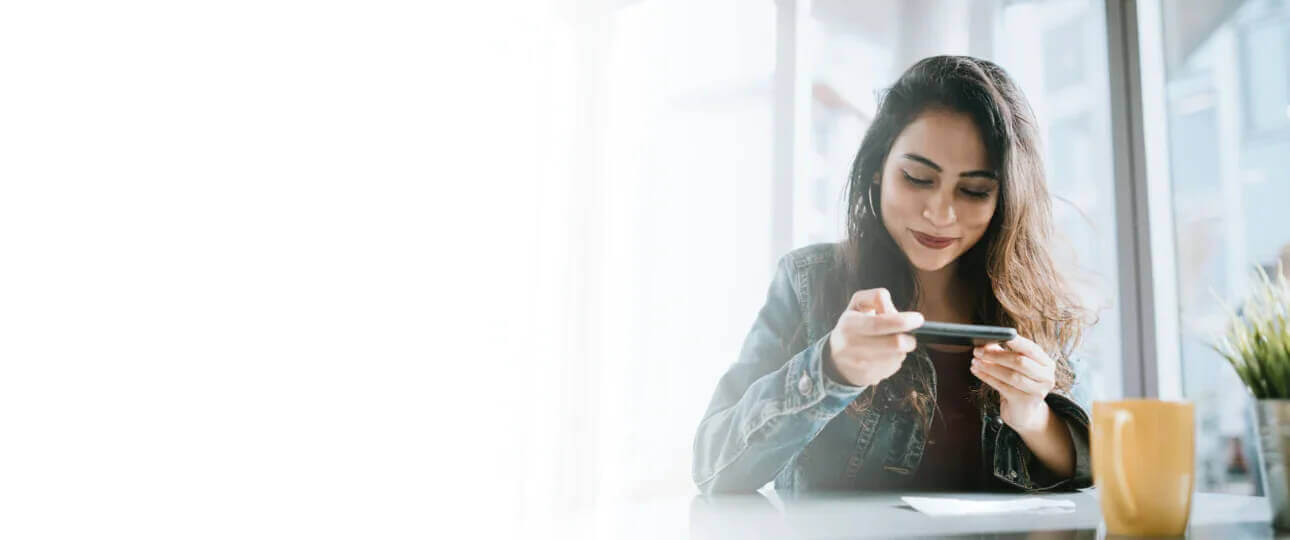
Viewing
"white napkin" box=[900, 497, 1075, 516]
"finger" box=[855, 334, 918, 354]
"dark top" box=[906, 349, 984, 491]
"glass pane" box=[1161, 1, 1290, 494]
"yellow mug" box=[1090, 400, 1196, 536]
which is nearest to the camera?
"yellow mug" box=[1090, 400, 1196, 536]

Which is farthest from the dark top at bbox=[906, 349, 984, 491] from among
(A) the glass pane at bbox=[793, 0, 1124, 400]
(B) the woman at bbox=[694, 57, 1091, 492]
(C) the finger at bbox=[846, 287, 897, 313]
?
(A) the glass pane at bbox=[793, 0, 1124, 400]

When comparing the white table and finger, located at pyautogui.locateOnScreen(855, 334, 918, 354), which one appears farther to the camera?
finger, located at pyautogui.locateOnScreen(855, 334, 918, 354)

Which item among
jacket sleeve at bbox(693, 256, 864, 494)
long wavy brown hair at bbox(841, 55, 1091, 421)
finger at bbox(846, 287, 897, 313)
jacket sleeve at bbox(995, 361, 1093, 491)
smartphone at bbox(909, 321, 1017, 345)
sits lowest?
jacket sleeve at bbox(995, 361, 1093, 491)

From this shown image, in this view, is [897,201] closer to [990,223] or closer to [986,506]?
[990,223]

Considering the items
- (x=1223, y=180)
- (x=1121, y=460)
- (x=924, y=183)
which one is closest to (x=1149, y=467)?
(x=1121, y=460)

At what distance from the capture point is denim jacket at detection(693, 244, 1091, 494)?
110cm

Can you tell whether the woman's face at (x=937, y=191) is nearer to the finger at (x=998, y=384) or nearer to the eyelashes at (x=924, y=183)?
the eyelashes at (x=924, y=183)

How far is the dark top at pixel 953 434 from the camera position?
3.80ft

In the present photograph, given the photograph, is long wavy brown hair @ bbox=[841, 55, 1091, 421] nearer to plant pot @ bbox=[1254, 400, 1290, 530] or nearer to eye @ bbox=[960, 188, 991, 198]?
eye @ bbox=[960, 188, 991, 198]

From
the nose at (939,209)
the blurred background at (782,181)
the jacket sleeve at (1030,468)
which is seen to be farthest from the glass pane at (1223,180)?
the nose at (939,209)

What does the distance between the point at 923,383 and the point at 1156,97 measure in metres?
0.70

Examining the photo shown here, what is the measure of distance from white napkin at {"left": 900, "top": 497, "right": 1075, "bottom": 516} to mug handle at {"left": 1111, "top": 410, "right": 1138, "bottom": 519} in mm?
158

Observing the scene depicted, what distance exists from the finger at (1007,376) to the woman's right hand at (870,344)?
4.7 inches

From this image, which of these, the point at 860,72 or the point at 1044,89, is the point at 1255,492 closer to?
the point at 1044,89
